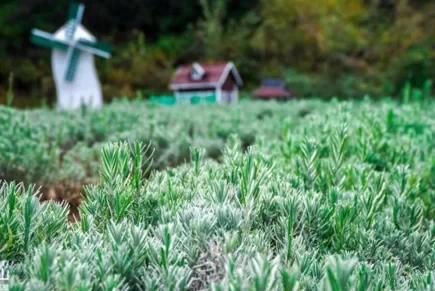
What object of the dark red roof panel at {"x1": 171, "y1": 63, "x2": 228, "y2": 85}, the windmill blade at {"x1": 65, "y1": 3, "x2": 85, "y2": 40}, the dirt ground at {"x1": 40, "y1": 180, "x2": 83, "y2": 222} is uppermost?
the windmill blade at {"x1": 65, "y1": 3, "x2": 85, "y2": 40}

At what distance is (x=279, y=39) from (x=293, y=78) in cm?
438

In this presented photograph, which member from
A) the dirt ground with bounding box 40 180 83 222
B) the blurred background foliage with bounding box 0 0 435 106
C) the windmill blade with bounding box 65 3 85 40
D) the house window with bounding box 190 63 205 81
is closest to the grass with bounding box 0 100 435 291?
the dirt ground with bounding box 40 180 83 222

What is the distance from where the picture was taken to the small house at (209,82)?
17.7 meters

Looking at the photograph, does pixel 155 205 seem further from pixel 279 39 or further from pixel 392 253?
pixel 279 39

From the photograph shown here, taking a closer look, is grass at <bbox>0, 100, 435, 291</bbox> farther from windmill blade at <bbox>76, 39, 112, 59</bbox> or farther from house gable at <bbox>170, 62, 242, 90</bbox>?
house gable at <bbox>170, 62, 242, 90</bbox>

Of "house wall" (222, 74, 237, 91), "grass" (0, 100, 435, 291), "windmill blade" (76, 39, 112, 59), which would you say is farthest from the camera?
"house wall" (222, 74, 237, 91)

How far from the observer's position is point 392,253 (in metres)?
1.63

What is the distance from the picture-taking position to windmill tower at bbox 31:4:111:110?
13977 millimetres

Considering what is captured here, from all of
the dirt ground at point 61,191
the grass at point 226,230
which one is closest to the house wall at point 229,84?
the dirt ground at point 61,191

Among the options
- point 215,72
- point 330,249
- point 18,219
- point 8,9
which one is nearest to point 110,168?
point 18,219

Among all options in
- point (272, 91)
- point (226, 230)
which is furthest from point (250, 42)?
point (226, 230)

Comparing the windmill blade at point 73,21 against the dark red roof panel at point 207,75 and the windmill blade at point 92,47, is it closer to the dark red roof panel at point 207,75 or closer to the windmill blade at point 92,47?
the windmill blade at point 92,47

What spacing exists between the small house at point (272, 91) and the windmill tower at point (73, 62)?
186 inches

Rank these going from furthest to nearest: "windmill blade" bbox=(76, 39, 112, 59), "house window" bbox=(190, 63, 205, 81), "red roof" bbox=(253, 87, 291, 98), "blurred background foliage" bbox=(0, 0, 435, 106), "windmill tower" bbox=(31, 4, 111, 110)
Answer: "blurred background foliage" bbox=(0, 0, 435, 106), "house window" bbox=(190, 63, 205, 81), "red roof" bbox=(253, 87, 291, 98), "windmill blade" bbox=(76, 39, 112, 59), "windmill tower" bbox=(31, 4, 111, 110)
